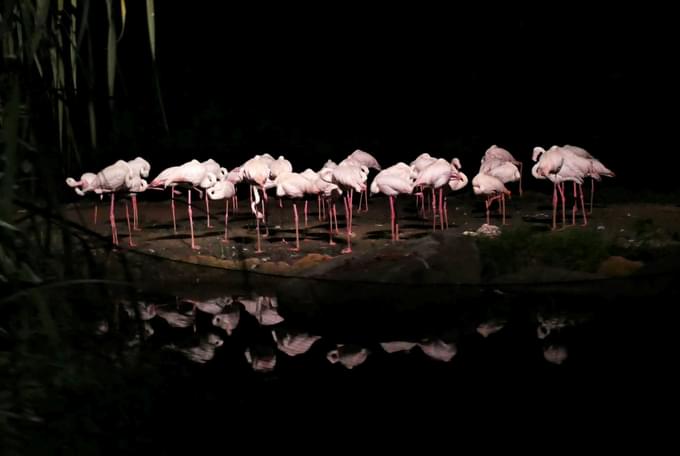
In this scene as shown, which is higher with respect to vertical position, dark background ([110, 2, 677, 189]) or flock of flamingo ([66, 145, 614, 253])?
dark background ([110, 2, 677, 189])

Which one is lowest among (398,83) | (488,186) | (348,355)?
(348,355)

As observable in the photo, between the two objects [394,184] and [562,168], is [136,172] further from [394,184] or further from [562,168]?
[562,168]

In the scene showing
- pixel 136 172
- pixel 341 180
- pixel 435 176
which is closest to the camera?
pixel 341 180

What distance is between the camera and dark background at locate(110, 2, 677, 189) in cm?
752

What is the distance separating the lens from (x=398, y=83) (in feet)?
26.0

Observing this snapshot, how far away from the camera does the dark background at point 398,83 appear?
7523mm

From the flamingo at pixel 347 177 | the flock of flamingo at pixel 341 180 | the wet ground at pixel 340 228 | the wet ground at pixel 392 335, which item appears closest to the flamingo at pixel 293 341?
the wet ground at pixel 392 335

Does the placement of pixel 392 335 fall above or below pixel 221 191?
below

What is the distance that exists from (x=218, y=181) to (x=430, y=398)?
10.6 ft

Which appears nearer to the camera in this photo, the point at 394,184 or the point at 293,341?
the point at 293,341

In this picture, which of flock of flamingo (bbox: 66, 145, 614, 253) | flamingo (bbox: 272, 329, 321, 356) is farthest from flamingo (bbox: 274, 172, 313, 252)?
flamingo (bbox: 272, 329, 321, 356)

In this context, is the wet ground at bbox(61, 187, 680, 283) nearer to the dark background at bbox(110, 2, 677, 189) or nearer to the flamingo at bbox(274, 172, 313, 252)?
the flamingo at bbox(274, 172, 313, 252)

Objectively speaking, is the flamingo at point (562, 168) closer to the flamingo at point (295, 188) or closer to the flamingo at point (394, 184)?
the flamingo at point (394, 184)

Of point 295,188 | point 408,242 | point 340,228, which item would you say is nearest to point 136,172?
point 295,188
